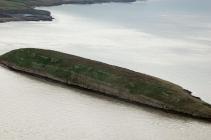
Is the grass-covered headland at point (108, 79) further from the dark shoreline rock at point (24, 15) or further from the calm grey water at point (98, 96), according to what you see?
the dark shoreline rock at point (24, 15)

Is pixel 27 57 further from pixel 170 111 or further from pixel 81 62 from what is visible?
pixel 170 111

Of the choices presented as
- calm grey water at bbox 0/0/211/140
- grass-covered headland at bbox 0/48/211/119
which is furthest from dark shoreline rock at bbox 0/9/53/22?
grass-covered headland at bbox 0/48/211/119

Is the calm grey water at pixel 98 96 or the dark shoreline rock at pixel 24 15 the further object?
the dark shoreline rock at pixel 24 15

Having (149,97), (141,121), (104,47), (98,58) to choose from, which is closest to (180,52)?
(104,47)

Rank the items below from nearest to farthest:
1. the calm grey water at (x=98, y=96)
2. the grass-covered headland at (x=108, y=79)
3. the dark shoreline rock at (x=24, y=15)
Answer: the calm grey water at (x=98, y=96) < the grass-covered headland at (x=108, y=79) < the dark shoreline rock at (x=24, y=15)

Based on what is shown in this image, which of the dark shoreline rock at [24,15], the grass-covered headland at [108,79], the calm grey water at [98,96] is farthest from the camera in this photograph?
the dark shoreline rock at [24,15]

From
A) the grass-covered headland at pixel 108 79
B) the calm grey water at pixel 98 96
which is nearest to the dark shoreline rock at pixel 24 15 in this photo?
the calm grey water at pixel 98 96

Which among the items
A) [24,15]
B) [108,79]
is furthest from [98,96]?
[24,15]
